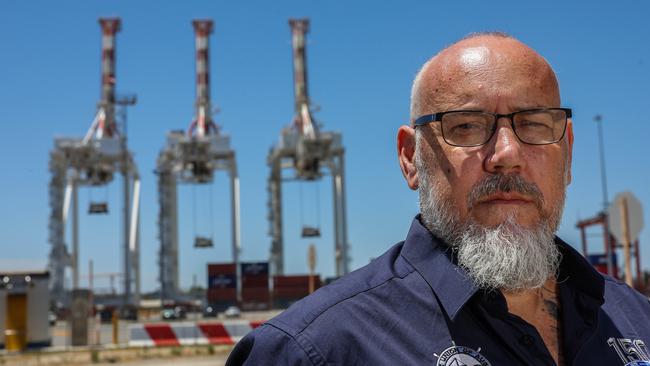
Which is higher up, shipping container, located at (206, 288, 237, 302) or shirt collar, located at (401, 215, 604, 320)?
shirt collar, located at (401, 215, 604, 320)

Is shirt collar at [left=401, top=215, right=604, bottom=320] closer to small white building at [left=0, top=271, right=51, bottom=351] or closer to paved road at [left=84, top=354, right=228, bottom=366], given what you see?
paved road at [left=84, top=354, right=228, bottom=366]

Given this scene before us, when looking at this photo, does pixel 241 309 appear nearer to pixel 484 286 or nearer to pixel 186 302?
pixel 186 302

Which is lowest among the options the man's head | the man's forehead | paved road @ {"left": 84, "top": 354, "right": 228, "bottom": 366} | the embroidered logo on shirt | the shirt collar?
paved road @ {"left": 84, "top": 354, "right": 228, "bottom": 366}

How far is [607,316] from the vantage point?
1.90m

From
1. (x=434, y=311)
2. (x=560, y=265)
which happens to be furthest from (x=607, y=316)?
(x=434, y=311)

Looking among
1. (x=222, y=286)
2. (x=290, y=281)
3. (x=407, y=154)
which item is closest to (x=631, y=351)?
(x=407, y=154)

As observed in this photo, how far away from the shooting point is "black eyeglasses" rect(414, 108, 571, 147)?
5.86ft

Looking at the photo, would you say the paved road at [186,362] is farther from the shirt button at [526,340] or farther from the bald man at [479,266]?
the shirt button at [526,340]

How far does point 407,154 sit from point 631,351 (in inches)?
28.4

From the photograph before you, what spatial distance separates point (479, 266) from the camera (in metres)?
1.73

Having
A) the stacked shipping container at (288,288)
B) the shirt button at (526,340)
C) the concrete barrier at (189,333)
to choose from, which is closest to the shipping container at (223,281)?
the stacked shipping container at (288,288)

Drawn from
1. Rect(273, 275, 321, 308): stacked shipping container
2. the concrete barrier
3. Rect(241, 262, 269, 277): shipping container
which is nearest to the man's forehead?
the concrete barrier

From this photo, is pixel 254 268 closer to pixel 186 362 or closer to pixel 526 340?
pixel 186 362

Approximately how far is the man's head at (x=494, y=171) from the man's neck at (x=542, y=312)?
5 cm
